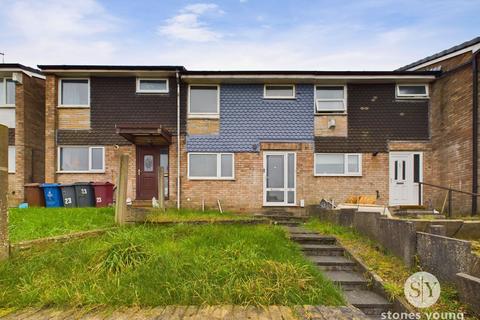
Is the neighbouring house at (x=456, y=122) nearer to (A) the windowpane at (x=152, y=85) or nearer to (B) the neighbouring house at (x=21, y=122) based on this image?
(A) the windowpane at (x=152, y=85)

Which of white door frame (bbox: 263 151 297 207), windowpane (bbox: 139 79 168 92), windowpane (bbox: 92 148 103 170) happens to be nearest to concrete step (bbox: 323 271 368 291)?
white door frame (bbox: 263 151 297 207)

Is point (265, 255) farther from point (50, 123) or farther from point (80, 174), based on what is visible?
point (50, 123)

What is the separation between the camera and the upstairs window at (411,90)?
11.9 meters

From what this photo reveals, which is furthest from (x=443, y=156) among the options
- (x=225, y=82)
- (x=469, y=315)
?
(x=469, y=315)

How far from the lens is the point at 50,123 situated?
37.9 feet

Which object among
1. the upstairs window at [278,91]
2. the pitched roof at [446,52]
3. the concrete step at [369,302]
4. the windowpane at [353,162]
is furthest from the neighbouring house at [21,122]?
the pitched roof at [446,52]

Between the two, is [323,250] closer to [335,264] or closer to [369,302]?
[335,264]

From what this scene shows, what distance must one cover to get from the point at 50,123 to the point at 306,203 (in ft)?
33.8

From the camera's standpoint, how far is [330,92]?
12102 mm

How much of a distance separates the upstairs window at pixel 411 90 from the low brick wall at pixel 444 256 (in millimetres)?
9172

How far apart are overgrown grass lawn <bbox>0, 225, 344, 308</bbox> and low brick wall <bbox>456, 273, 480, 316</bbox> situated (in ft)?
4.44

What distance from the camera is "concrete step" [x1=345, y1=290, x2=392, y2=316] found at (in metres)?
3.87

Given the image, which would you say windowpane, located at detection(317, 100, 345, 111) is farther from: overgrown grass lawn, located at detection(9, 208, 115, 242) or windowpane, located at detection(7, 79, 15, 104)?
windowpane, located at detection(7, 79, 15, 104)

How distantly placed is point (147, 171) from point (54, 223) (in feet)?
18.3
